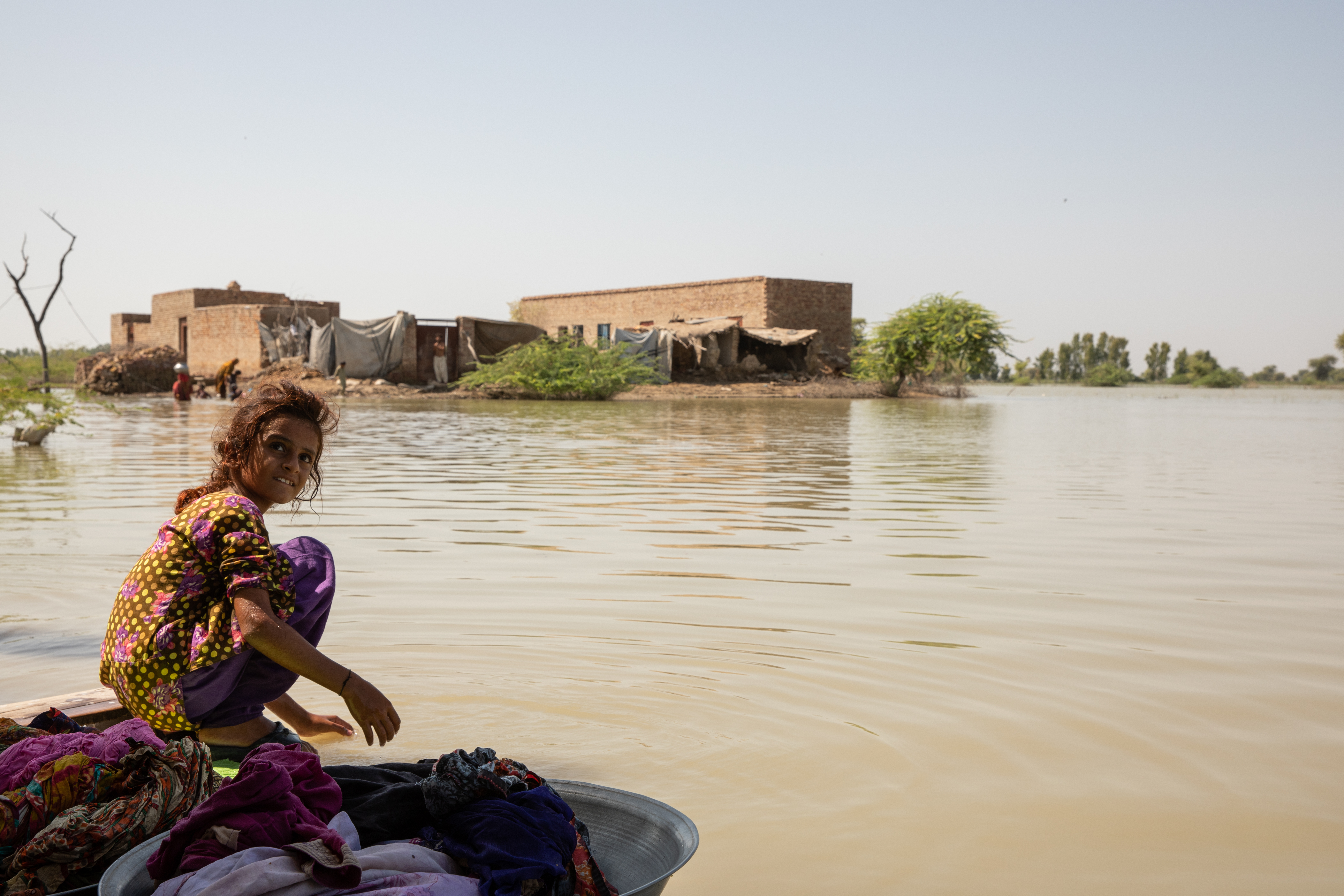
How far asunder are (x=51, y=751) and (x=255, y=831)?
2.12ft

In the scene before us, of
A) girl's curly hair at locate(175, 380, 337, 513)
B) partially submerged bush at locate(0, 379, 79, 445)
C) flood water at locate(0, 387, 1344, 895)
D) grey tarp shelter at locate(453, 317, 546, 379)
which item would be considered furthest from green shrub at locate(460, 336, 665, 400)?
girl's curly hair at locate(175, 380, 337, 513)

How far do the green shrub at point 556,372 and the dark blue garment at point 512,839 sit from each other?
2343 cm

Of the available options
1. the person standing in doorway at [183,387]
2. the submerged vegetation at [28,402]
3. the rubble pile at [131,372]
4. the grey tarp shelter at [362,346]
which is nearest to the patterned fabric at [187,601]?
the submerged vegetation at [28,402]

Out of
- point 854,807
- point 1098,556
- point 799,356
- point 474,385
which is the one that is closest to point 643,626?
point 854,807

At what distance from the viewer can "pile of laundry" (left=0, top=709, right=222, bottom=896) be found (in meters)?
1.85

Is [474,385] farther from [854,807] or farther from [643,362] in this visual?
[854,807]

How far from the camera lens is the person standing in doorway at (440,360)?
1080 inches

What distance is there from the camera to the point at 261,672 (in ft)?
8.07

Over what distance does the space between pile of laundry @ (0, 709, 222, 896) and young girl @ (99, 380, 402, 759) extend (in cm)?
18

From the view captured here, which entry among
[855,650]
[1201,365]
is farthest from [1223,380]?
[855,650]

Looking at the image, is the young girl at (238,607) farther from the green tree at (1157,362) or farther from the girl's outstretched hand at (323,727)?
the green tree at (1157,362)

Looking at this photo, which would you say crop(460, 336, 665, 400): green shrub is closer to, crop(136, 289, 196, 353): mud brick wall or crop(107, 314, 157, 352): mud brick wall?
crop(136, 289, 196, 353): mud brick wall

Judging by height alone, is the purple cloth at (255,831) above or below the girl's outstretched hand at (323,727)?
above

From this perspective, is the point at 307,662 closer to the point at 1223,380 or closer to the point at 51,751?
the point at 51,751
